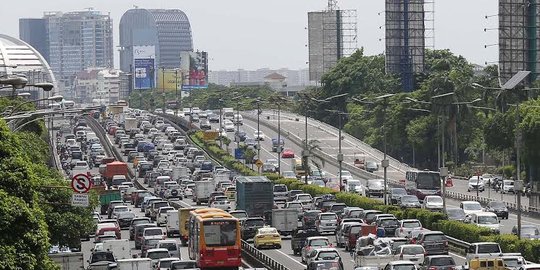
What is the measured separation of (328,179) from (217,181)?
33.8 feet

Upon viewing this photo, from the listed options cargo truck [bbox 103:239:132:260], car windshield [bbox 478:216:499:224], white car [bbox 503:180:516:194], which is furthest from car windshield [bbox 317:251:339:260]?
white car [bbox 503:180:516:194]

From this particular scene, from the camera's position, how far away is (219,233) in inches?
2525

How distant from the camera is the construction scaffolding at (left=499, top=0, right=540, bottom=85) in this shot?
440 ft

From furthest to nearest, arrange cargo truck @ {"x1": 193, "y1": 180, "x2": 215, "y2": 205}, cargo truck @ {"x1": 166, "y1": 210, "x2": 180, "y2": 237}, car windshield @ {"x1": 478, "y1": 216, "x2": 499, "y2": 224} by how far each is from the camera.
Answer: cargo truck @ {"x1": 193, "y1": 180, "x2": 215, "y2": 205} < cargo truck @ {"x1": 166, "y1": 210, "x2": 180, "y2": 237} < car windshield @ {"x1": 478, "y1": 216, "x2": 499, "y2": 224}

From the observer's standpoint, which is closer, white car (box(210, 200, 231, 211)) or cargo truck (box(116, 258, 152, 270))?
cargo truck (box(116, 258, 152, 270))

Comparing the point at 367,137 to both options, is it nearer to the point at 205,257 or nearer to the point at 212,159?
the point at 212,159

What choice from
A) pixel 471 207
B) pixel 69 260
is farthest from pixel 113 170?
pixel 69 260

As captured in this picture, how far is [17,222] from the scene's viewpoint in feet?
115

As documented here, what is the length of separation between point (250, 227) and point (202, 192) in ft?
109

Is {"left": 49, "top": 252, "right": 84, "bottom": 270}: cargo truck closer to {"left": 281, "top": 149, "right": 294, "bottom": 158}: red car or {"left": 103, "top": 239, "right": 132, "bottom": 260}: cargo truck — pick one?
{"left": 103, "top": 239, "right": 132, "bottom": 260}: cargo truck

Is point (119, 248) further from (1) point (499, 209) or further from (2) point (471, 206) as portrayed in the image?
(1) point (499, 209)

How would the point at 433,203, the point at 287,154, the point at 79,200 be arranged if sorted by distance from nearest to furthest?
1. the point at 79,200
2. the point at 433,203
3. the point at 287,154

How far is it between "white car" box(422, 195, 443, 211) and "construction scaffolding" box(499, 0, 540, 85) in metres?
42.6

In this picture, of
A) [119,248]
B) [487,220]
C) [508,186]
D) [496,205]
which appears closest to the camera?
[119,248]
